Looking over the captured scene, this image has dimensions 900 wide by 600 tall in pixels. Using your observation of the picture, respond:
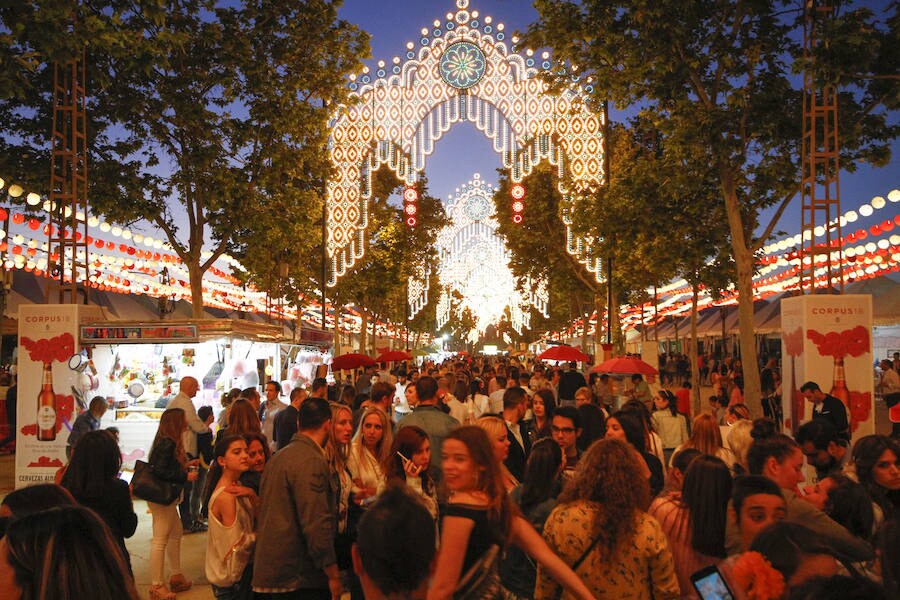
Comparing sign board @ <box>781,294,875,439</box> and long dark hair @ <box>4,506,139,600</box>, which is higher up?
sign board @ <box>781,294,875,439</box>

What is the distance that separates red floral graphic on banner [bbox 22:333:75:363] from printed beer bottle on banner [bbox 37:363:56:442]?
392mm

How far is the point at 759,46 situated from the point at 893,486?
11.9 m

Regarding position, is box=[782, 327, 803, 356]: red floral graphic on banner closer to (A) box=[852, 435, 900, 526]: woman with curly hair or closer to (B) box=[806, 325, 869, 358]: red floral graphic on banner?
(B) box=[806, 325, 869, 358]: red floral graphic on banner

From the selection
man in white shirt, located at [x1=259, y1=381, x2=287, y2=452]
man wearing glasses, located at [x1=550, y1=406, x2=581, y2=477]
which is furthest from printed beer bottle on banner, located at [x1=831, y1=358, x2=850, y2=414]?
man in white shirt, located at [x1=259, y1=381, x2=287, y2=452]

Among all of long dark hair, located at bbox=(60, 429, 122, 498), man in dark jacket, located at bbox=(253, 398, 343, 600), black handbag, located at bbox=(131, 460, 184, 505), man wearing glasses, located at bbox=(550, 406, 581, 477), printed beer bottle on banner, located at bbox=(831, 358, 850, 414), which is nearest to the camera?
man in dark jacket, located at bbox=(253, 398, 343, 600)

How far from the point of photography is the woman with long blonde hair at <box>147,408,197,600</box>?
7.75 m

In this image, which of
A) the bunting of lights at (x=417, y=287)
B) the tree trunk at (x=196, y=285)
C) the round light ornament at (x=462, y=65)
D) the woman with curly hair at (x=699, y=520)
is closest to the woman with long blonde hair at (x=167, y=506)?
the woman with curly hair at (x=699, y=520)

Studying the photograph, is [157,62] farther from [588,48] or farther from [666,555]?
[666,555]

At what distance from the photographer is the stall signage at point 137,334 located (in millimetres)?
12469

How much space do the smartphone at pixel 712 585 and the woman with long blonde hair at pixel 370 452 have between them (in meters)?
3.73

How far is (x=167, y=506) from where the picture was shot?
7.91 meters

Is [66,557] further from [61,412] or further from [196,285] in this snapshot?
[196,285]

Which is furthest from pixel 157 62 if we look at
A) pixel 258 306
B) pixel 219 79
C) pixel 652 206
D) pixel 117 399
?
pixel 258 306

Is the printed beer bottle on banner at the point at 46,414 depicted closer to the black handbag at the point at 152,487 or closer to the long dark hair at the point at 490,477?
the black handbag at the point at 152,487
